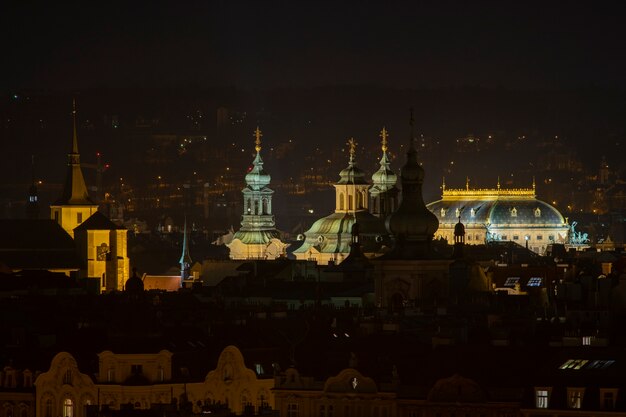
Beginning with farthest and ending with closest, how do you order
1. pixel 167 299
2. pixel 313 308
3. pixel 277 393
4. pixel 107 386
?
1. pixel 167 299
2. pixel 313 308
3. pixel 107 386
4. pixel 277 393

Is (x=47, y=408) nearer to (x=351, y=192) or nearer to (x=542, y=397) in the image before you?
(x=542, y=397)

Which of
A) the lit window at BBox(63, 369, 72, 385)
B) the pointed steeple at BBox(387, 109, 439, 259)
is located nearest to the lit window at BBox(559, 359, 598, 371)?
the lit window at BBox(63, 369, 72, 385)

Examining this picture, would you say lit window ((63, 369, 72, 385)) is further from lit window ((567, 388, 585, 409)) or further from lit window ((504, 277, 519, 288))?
lit window ((504, 277, 519, 288))

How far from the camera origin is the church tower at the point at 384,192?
16550cm

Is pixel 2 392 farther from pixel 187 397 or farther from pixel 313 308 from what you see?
pixel 313 308

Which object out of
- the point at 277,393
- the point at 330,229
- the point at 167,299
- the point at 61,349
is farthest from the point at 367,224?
the point at 277,393

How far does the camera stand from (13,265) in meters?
157

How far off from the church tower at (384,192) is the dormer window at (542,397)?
95.1m

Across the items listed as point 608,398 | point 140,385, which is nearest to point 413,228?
point 140,385

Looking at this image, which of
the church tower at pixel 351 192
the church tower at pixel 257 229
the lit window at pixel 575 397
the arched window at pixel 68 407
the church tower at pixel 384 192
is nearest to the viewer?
the lit window at pixel 575 397

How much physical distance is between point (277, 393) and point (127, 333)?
883 centimetres

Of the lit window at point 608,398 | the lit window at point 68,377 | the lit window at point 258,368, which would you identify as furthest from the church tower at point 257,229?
the lit window at point 608,398

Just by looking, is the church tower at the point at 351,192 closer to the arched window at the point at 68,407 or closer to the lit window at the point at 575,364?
the arched window at the point at 68,407

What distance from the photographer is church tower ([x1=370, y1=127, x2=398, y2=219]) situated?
166 metres
